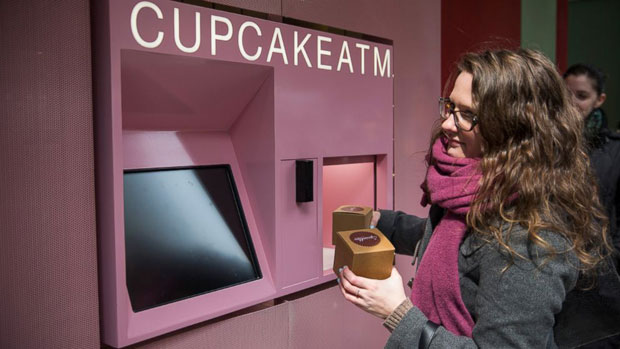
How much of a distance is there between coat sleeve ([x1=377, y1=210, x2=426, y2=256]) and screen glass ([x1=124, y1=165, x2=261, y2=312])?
0.55 meters

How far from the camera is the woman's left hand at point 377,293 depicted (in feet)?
4.81

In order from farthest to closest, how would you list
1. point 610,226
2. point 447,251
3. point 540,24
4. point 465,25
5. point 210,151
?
point 540,24, point 465,25, point 610,226, point 210,151, point 447,251

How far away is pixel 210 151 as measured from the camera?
81.5 inches

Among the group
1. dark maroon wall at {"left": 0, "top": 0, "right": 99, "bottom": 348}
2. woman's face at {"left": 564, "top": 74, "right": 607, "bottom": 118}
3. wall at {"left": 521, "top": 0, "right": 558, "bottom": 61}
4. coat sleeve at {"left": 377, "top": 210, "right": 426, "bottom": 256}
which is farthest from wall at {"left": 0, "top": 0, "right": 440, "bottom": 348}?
wall at {"left": 521, "top": 0, "right": 558, "bottom": 61}

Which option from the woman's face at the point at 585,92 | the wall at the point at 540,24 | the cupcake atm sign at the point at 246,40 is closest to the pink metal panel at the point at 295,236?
the cupcake atm sign at the point at 246,40

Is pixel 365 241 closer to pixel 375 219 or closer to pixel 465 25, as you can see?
pixel 375 219

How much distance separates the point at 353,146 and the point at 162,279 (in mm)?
1032

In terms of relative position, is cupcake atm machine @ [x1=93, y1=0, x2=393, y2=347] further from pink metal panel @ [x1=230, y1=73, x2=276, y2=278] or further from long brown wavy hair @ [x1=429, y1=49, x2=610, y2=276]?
long brown wavy hair @ [x1=429, y1=49, x2=610, y2=276]

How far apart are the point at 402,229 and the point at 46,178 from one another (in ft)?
4.27

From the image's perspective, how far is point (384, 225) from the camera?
7.20ft

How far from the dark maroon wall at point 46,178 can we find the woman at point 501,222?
0.77 metres

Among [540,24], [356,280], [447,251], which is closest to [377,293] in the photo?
[356,280]

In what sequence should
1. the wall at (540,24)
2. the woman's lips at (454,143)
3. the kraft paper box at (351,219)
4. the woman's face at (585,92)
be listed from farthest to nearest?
the wall at (540,24)
the woman's face at (585,92)
the kraft paper box at (351,219)
the woman's lips at (454,143)

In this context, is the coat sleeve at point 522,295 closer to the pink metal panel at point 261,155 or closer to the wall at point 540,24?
the pink metal panel at point 261,155
